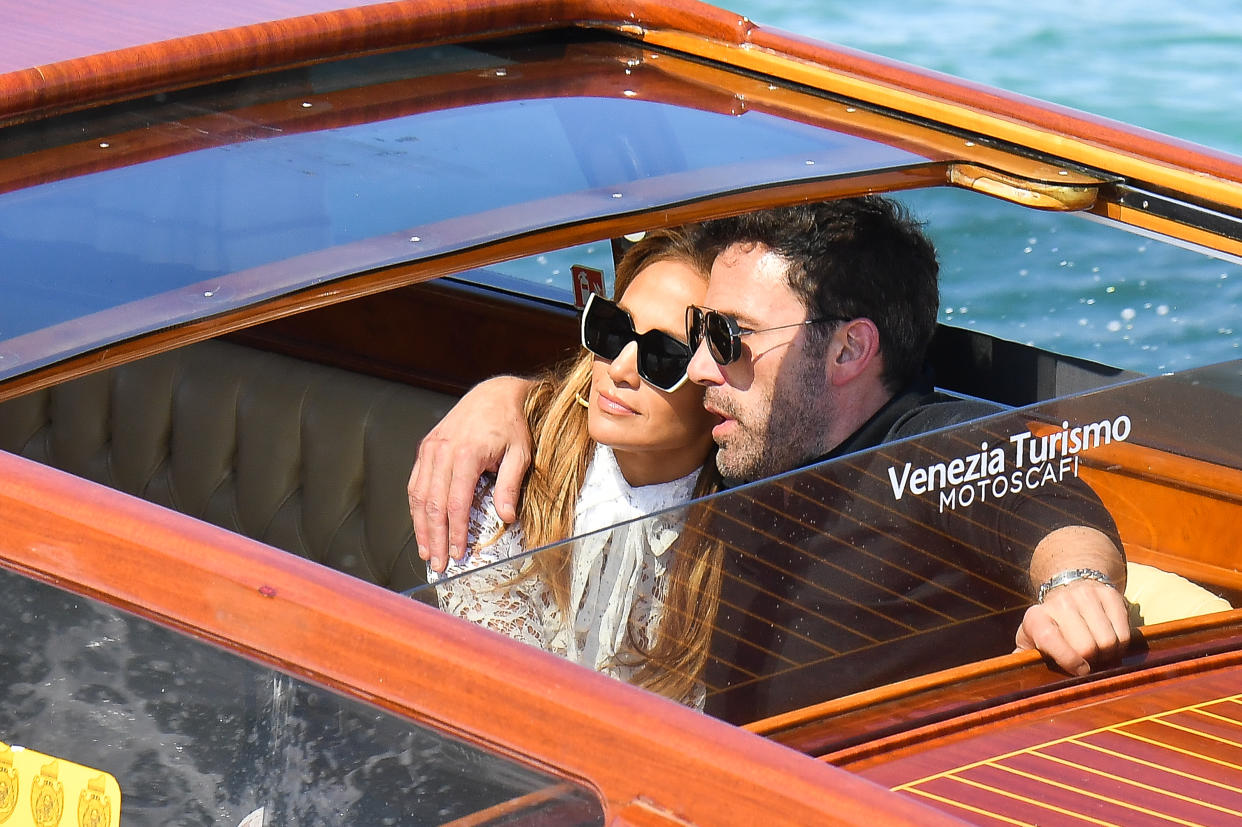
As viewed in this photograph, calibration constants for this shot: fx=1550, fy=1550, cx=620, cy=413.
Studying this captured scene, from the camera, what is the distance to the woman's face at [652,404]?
1.86 metres

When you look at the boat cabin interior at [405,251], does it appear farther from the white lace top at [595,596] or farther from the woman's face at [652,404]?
the woman's face at [652,404]

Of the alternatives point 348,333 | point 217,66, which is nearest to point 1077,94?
point 348,333

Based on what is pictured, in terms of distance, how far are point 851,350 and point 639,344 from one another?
0.94 feet

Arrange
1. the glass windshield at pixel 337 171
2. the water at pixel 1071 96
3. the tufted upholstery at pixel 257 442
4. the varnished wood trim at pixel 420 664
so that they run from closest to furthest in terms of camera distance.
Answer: the varnished wood trim at pixel 420 664, the glass windshield at pixel 337 171, the tufted upholstery at pixel 257 442, the water at pixel 1071 96

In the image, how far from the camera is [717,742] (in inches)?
35.4

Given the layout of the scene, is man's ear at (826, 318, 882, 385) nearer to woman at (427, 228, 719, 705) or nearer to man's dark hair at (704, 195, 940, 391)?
man's dark hair at (704, 195, 940, 391)

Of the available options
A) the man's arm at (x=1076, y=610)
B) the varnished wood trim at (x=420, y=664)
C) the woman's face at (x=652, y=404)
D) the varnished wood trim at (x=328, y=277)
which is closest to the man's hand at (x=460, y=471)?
the woman's face at (x=652, y=404)

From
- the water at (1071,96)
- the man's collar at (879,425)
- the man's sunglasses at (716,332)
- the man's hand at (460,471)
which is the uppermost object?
the water at (1071,96)

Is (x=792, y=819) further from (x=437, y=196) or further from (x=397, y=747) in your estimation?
(x=437, y=196)

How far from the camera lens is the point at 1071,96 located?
1001 centimetres

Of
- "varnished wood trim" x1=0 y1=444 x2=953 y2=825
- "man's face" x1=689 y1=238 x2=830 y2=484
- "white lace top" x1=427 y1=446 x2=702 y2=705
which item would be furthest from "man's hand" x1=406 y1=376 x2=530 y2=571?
"varnished wood trim" x1=0 y1=444 x2=953 y2=825

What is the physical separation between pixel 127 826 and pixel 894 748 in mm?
736

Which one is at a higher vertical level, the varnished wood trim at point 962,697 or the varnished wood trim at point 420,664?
the varnished wood trim at point 962,697

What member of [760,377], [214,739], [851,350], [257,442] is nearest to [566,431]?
[760,377]
